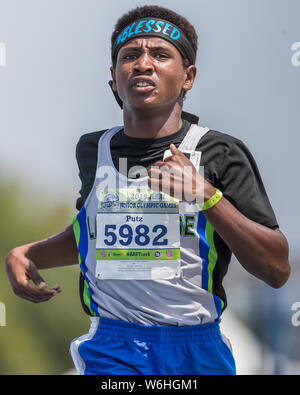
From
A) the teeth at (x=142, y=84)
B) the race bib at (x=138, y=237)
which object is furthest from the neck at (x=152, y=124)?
the race bib at (x=138, y=237)

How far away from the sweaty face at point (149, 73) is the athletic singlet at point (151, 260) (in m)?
0.32

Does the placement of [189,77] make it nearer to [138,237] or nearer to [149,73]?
[149,73]

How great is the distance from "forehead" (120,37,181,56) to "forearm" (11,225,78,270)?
3.77 ft

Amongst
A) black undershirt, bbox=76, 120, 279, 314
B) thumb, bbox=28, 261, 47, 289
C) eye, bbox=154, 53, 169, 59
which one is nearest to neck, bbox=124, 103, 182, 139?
black undershirt, bbox=76, 120, 279, 314

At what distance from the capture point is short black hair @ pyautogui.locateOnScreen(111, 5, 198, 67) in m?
4.09

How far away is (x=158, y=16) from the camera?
4.07 metres

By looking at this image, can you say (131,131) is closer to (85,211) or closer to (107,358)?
(85,211)

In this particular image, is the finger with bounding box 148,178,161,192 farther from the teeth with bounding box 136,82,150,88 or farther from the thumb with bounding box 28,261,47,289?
the thumb with bounding box 28,261,47,289

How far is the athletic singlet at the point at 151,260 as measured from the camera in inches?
141

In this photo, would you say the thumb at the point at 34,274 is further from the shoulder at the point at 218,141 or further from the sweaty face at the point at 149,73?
the shoulder at the point at 218,141

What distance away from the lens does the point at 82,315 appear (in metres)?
17.5

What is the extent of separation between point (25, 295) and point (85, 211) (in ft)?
2.11

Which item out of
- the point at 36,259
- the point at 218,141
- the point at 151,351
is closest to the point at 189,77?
the point at 218,141

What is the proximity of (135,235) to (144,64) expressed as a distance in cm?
93
